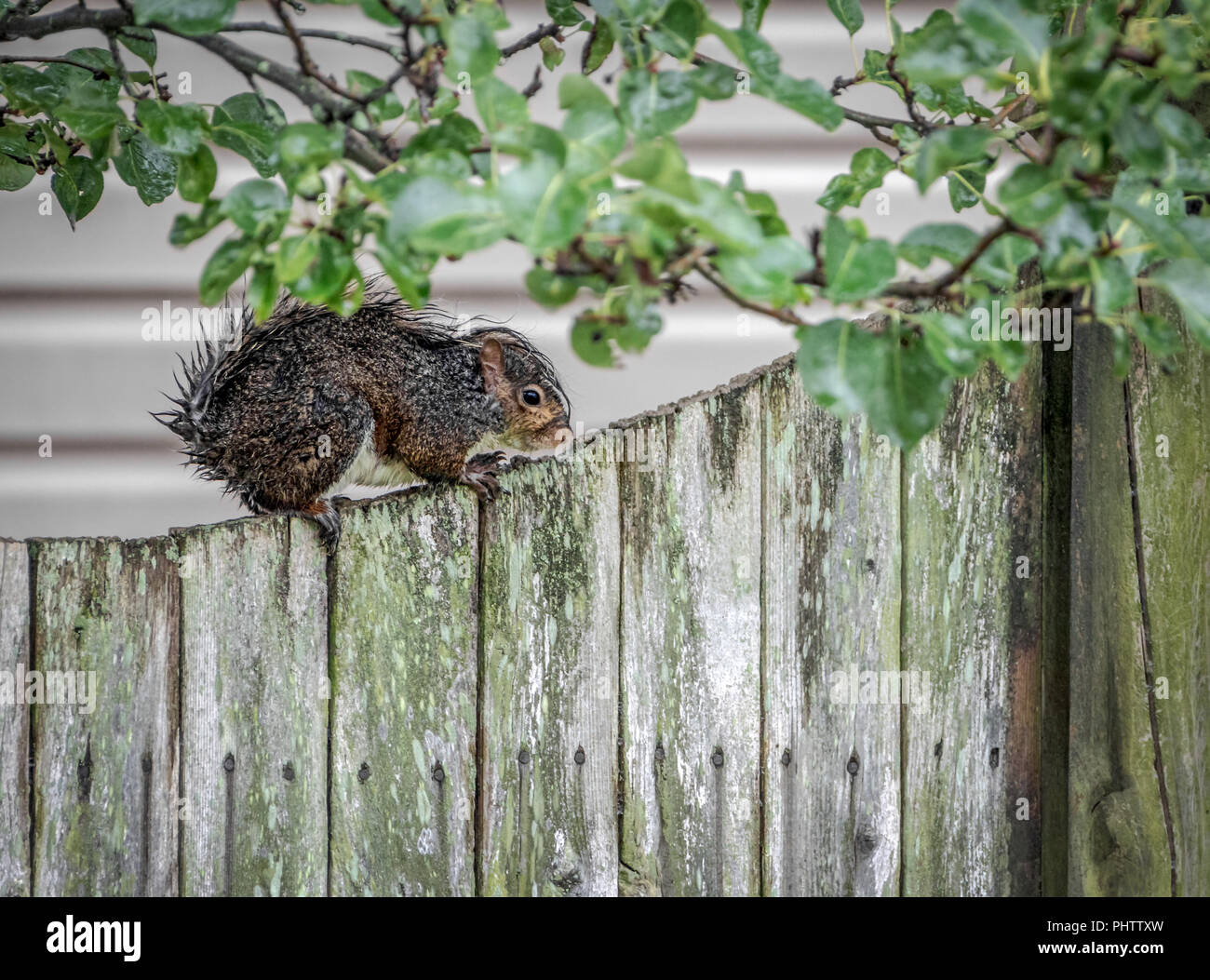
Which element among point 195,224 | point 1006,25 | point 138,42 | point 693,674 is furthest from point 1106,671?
point 138,42

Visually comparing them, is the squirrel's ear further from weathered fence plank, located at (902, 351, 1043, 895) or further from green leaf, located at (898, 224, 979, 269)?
green leaf, located at (898, 224, 979, 269)

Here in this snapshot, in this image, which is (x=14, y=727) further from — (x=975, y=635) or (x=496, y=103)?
(x=975, y=635)

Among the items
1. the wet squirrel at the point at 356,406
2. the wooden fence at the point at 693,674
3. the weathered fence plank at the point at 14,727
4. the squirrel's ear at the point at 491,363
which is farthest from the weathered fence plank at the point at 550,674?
the weathered fence plank at the point at 14,727

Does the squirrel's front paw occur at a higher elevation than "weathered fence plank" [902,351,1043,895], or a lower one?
higher

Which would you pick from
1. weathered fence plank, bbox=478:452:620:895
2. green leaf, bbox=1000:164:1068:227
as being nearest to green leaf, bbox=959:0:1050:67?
green leaf, bbox=1000:164:1068:227

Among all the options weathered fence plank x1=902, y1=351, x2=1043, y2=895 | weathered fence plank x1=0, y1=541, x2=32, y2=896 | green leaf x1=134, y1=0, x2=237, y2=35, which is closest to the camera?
green leaf x1=134, y1=0, x2=237, y2=35

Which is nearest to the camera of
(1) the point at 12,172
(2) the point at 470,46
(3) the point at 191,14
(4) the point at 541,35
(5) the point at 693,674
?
(2) the point at 470,46

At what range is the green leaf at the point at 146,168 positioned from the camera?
157cm

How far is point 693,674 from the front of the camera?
1.92 m

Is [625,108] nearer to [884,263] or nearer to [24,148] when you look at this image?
[884,263]

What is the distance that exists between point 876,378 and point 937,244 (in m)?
0.17

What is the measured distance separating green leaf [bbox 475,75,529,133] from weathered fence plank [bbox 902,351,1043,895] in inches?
49.3

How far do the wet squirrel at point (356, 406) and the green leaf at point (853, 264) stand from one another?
3.44 ft

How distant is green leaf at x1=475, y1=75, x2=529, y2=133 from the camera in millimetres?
890
